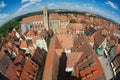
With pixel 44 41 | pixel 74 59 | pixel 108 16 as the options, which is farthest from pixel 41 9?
pixel 44 41

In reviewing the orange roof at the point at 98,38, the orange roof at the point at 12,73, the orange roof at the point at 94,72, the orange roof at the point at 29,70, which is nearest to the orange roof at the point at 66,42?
the orange roof at the point at 98,38

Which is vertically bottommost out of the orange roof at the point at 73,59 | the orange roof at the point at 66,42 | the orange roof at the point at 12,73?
the orange roof at the point at 12,73

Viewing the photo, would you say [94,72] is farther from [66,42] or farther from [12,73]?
[66,42]

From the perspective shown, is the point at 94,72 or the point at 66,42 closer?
the point at 94,72

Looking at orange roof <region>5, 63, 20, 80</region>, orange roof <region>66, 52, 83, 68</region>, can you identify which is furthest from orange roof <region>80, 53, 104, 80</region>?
orange roof <region>5, 63, 20, 80</region>

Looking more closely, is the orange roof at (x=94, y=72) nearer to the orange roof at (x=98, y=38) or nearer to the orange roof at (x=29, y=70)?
the orange roof at (x=98, y=38)

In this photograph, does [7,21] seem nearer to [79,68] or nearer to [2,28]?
[2,28]

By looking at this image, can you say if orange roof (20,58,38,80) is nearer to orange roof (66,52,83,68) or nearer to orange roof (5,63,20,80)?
orange roof (5,63,20,80)

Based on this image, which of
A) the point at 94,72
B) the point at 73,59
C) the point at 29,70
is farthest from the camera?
the point at 29,70

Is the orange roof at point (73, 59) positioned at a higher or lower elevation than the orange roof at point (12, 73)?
higher

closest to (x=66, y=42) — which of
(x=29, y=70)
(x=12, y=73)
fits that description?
(x=29, y=70)

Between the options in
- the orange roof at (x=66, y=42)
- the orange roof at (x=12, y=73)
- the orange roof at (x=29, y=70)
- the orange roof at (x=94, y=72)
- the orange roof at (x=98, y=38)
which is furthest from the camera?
the orange roof at (x=66, y=42)
